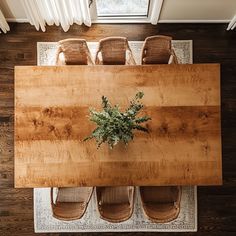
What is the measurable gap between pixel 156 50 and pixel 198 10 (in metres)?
0.65

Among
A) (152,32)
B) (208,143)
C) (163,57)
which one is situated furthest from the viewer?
(152,32)

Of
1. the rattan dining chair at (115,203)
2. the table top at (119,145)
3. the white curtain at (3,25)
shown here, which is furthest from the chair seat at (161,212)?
the white curtain at (3,25)

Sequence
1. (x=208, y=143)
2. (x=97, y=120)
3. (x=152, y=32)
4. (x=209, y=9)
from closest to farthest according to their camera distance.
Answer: (x=97, y=120) < (x=208, y=143) < (x=209, y=9) < (x=152, y=32)

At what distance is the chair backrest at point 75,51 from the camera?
10.2 feet

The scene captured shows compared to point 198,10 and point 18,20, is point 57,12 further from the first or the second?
point 198,10

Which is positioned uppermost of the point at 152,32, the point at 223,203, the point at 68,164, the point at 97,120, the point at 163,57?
the point at 152,32

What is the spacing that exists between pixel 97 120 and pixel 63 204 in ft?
3.14

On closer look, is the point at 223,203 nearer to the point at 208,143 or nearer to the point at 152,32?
the point at 208,143

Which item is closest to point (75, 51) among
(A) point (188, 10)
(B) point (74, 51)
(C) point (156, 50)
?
(B) point (74, 51)

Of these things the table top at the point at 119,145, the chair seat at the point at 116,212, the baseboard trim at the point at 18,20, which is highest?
the baseboard trim at the point at 18,20

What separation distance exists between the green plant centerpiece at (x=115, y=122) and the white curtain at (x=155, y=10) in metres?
1.00

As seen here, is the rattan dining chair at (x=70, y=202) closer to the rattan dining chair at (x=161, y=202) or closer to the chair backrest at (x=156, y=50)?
the rattan dining chair at (x=161, y=202)

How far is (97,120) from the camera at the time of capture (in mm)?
2643

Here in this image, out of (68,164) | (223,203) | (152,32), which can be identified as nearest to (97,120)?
(68,164)
